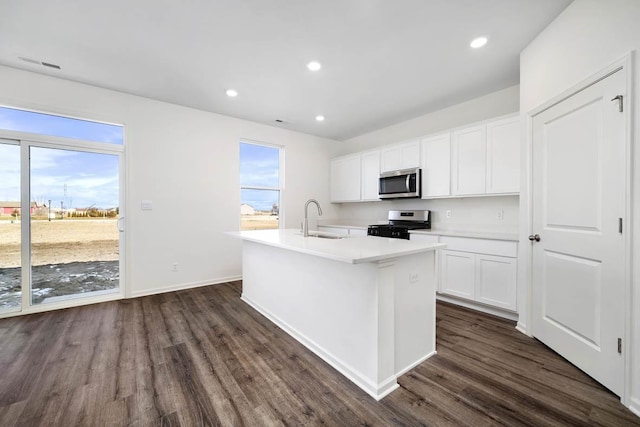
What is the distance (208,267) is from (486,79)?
456 cm

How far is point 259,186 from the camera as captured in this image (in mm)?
4707

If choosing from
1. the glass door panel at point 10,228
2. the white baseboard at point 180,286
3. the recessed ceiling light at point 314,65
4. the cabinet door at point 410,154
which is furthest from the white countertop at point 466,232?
the glass door panel at point 10,228

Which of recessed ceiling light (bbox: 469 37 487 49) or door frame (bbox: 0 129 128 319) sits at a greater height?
recessed ceiling light (bbox: 469 37 487 49)

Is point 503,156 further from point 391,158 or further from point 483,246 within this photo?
point 391,158

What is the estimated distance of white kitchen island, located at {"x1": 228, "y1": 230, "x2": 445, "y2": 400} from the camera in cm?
164

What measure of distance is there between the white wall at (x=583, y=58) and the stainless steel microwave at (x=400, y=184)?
1481 millimetres

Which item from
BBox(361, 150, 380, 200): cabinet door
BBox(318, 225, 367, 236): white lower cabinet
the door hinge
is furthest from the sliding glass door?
the door hinge

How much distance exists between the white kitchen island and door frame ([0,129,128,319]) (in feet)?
8.27

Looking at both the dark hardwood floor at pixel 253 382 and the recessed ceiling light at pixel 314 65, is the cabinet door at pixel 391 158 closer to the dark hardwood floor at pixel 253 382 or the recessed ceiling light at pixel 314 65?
the recessed ceiling light at pixel 314 65

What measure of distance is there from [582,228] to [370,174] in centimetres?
310

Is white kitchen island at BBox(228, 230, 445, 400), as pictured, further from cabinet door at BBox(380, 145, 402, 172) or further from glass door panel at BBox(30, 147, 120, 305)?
glass door panel at BBox(30, 147, 120, 305)

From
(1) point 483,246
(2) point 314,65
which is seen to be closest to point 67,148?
(2) point 314,65

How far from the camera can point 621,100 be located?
157 cm

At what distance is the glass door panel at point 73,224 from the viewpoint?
3.06 m
